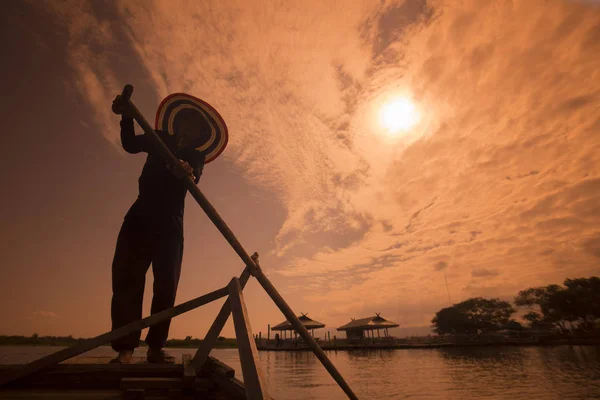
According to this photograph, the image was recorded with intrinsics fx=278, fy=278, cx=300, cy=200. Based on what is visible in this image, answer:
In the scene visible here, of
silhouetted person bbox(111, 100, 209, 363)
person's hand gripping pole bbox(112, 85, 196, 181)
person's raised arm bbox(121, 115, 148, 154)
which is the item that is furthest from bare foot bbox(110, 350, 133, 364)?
person's raised arm bbox(121, 115, 148, 154)

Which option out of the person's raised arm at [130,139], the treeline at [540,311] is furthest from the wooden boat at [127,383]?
the treeline at [540,311]

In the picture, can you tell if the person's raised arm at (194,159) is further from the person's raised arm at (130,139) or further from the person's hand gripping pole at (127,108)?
the person's hand gripping pole at (127,108)

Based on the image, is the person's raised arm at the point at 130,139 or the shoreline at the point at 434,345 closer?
the person's raised arm at the point at 130,139

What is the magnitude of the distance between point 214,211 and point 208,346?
1.31 m

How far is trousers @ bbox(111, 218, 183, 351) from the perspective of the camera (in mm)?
3045

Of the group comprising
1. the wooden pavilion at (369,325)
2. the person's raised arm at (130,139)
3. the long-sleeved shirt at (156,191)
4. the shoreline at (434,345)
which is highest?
the person's raised arm at (130,139)

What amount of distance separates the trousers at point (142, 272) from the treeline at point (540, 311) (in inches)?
2343

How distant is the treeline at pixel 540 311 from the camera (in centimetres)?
4366

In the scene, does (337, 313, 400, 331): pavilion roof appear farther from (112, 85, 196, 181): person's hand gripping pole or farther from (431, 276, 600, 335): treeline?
(112, 85, 196, 181): person's hand gripping pole

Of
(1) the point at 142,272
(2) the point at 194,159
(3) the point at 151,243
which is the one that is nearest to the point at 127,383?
(1) the point at 142,272

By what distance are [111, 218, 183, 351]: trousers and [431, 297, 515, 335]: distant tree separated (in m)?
62.8

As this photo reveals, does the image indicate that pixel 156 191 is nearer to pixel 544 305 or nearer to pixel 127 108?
pixel 127 108

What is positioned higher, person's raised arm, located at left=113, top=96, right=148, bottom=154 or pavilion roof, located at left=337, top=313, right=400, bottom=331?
person's raised arm, located at left=113, top=96, right=148, bottom=154

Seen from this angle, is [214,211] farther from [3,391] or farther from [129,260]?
[3,391]
